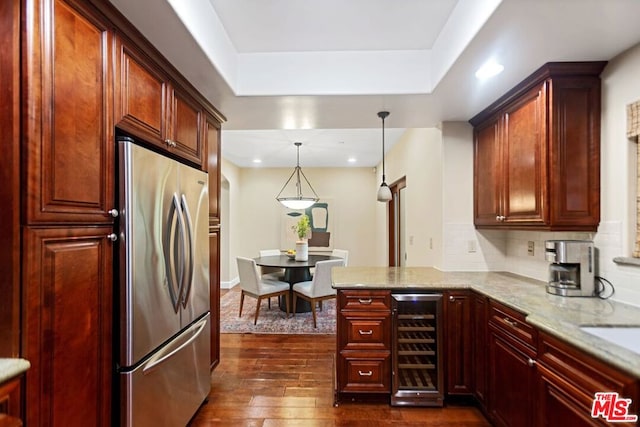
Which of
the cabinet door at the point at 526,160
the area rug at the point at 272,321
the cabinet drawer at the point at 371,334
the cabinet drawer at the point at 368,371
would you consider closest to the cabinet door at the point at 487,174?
the cabinet door at the point at 526,160

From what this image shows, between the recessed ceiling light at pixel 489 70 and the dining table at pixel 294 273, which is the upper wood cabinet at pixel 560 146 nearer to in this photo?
the recessed ceiling light at pixel 489 70

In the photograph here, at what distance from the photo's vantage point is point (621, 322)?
1.47 metres

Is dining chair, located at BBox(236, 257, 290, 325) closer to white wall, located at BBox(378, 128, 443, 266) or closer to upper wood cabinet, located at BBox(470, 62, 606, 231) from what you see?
white wall, located at BBox(378, 128, 443, 266)

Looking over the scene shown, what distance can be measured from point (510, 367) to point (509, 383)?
0.10 metres

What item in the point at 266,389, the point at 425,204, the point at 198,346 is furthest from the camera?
the point at 425,204

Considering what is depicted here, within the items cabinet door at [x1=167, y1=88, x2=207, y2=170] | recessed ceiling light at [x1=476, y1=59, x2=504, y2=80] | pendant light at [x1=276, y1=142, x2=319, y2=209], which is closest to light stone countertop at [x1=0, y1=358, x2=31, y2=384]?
cabinet door at [x1=167, y1=88, x2=207, y2=170]

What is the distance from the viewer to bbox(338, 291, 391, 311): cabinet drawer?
238cm

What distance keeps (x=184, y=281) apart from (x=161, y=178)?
2.09 ft

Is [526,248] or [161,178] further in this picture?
[526,248]

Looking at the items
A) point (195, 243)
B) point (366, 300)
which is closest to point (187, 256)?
point (195, 243)

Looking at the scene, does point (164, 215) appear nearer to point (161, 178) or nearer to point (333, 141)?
point (161, 178)

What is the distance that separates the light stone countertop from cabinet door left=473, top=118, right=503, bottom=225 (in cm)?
280

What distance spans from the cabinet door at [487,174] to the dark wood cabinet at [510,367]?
874mm

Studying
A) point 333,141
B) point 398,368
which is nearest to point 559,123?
point 398,368
